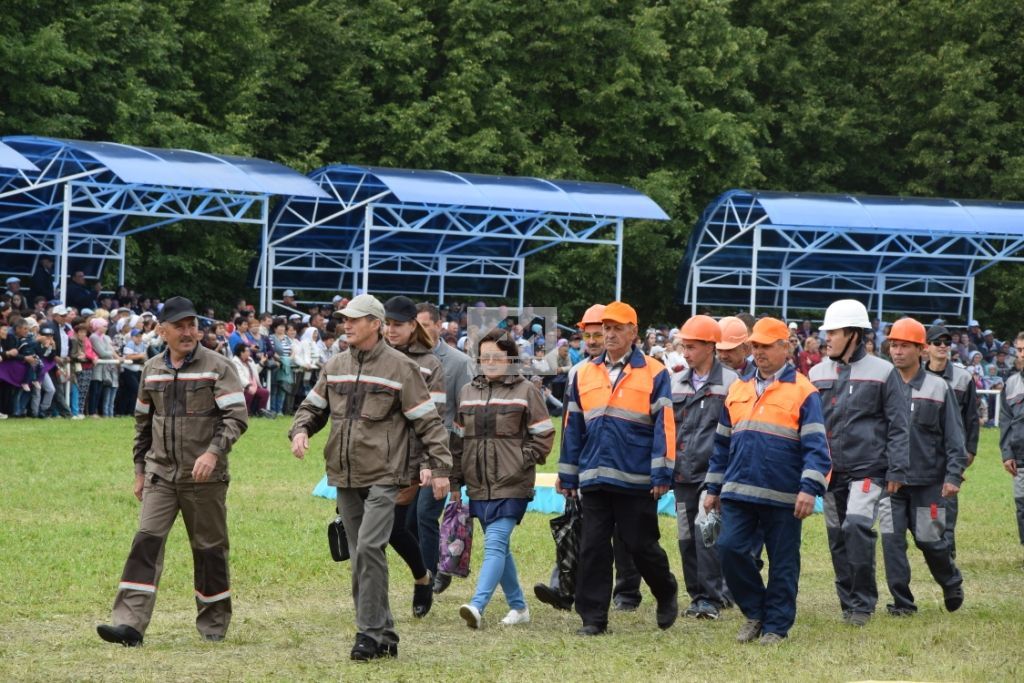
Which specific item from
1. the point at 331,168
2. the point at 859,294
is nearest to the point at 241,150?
the point at 331,168

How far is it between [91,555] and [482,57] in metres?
31.7

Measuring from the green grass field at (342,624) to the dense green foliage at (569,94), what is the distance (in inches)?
889

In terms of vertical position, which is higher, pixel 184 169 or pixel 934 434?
pixel 184 169

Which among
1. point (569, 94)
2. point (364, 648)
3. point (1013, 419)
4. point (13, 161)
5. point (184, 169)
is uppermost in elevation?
point (569, 94)

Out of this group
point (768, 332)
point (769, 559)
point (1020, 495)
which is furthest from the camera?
point (1020, 495)

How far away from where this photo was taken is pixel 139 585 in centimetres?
942

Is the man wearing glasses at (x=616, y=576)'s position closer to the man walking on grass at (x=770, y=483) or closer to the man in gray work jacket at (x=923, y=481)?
the man walking on grass at (x=770, y=483)

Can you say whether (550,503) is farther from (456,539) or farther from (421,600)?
(421,600)

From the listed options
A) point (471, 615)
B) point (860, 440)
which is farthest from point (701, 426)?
point (471, 615)

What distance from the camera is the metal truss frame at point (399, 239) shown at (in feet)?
114

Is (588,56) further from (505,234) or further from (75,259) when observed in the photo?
(75,259)

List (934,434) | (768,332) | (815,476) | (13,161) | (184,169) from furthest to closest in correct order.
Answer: (184,169), (13,161), (934,434), (768,332), (815,476)

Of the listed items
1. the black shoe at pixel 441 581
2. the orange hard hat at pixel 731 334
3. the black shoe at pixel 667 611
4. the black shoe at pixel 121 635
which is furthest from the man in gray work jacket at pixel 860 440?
the black shoe at pixel 121 635

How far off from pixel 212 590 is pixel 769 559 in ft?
10.9
